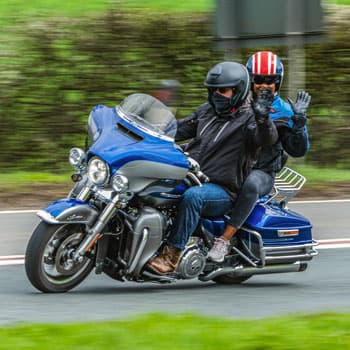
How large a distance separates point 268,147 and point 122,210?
1.32 meters

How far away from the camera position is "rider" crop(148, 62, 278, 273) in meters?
8.27

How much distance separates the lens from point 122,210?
8.13 m

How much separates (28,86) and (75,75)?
23.9 inches

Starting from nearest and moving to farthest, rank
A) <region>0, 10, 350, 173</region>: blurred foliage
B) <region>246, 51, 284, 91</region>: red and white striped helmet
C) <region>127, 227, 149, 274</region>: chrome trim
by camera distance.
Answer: <region>127, 227, 149, 274</region>: chrome trim < <region>246, 51, 284, 91</region>: red and white striped helmet < <region>0, 10, 350, 173</region>: blurred foliage

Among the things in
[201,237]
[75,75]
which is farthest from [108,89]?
[201,237]

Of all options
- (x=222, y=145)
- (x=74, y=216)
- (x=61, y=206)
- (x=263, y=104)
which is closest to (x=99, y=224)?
(x=74, y=216)

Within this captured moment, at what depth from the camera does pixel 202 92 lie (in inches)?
612

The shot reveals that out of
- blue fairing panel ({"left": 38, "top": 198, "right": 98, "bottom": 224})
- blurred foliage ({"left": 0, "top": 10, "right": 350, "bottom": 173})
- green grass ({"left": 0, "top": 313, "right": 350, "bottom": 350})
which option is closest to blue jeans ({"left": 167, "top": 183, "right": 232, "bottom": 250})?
blue fairing panel ({"left": 38, "top": 198, "right": 98, "bottom": 224})

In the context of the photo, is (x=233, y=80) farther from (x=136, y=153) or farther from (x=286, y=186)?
(x=286, y=186)

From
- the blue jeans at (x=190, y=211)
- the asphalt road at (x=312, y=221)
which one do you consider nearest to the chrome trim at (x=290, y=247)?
the blue jeans at (x=190, y=211)

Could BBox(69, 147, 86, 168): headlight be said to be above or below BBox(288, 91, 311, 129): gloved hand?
below

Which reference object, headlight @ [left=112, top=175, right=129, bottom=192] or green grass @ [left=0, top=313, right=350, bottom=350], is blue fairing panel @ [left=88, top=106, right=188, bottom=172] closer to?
headlight @ [left=112, top=175, right=129, bottom=192]

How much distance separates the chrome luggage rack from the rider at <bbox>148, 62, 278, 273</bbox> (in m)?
0.48

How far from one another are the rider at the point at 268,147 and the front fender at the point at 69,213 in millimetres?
1067
